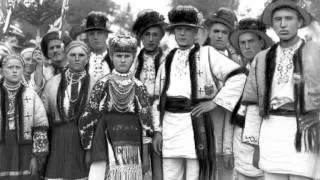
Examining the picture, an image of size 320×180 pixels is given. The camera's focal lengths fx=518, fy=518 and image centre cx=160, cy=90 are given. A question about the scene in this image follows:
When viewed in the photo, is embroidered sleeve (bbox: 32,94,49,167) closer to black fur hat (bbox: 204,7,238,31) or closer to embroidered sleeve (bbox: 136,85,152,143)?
embroidered sleeve (bbox: 136,85,152,143)

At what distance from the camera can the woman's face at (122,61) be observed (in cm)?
513

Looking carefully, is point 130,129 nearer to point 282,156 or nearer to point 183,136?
point 183,136

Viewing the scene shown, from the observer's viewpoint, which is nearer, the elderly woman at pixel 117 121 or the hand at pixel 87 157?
the elderly woman at pixel 117 121

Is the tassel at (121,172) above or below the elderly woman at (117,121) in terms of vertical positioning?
below

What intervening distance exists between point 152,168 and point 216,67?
4.35 feet

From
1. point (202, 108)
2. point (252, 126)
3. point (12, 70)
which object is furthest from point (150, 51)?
point (252, 126)

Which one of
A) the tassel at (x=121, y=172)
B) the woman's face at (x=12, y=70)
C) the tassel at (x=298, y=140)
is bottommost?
the tassel at (x=121, y=172)

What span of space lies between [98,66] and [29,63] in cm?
98

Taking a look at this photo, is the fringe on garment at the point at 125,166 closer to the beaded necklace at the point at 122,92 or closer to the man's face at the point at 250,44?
the beaded necklace at the point at 122,92

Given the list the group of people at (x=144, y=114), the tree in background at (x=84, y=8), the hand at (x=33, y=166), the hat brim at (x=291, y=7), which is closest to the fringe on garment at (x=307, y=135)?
the group of people at (x=144, y=114)

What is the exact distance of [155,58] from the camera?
5.91 m

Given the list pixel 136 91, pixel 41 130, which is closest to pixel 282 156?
pixel 136 91

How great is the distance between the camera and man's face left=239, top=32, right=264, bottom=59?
5652 millimetres

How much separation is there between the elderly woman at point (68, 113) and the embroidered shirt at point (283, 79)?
2081 millimetres
